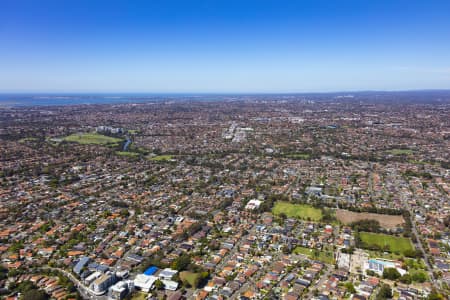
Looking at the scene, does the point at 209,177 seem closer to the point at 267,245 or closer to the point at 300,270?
the point at 267,245

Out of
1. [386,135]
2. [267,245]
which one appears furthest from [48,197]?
[386,135]

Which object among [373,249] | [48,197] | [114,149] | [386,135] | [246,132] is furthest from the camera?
[246,132]

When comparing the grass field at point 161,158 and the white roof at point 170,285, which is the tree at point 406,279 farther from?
the grass field at point 161,158

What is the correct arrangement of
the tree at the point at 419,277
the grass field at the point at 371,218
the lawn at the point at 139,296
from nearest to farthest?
the lawn at the point at 139,296, the tree at the point at 419,277, the grass field at the point at 371,218

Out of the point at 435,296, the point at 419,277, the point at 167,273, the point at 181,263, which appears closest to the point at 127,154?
the point at 181,263

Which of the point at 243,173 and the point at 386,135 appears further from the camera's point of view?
the point at 386,135

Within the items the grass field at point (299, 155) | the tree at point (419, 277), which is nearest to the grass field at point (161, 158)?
the grass field at point (299, 155)
